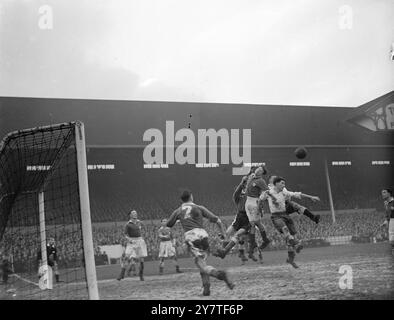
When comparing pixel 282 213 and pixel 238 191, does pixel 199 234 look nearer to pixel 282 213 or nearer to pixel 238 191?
pixel 238 191

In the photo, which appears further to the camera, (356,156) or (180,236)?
(356,156)

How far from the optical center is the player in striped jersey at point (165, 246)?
6.23 metres

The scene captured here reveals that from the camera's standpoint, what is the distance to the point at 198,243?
19.4ft

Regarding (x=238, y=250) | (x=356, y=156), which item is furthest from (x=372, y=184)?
(x=238, y=250)

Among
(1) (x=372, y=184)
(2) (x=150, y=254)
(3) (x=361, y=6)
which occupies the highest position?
(3) (x=361, y=6)

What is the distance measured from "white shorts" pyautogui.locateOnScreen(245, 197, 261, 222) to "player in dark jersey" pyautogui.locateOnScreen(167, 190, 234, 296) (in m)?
0.66

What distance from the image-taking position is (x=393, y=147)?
21.8ft

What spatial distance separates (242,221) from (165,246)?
3.64 ft

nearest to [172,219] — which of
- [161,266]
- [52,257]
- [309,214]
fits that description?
[161,266]

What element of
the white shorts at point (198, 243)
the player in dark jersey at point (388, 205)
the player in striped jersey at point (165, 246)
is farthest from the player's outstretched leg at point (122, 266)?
the player in dark jersey at point (388, 205)

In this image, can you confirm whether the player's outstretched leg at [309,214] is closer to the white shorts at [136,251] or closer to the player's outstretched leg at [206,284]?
the player's outstretched leg at [206,284]

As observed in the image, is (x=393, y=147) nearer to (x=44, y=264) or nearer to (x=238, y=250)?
(x=238, y=250)

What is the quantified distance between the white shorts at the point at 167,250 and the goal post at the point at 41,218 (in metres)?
1.02

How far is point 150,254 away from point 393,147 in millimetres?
3650
